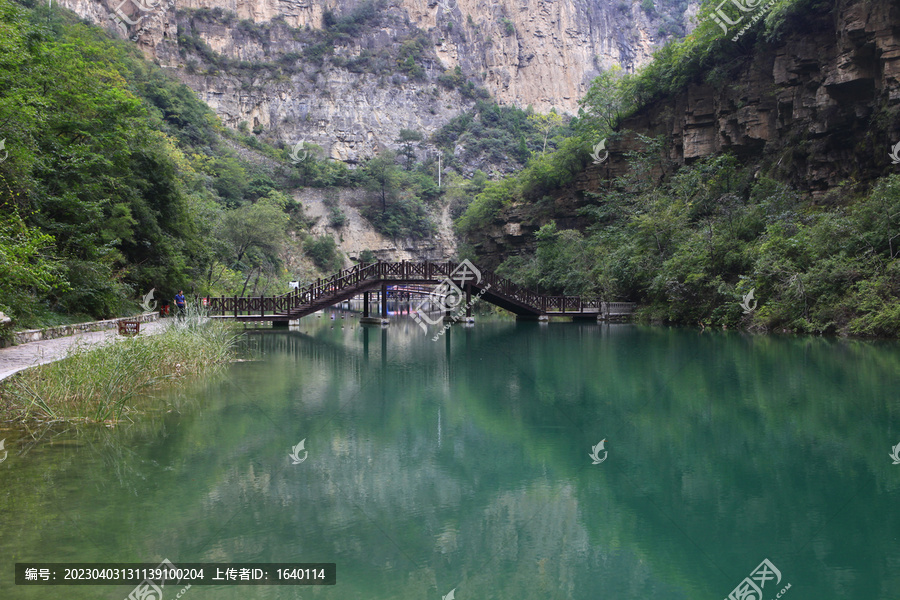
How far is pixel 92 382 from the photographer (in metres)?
8.35

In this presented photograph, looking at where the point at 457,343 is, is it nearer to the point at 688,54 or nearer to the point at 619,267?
the point at 619,267

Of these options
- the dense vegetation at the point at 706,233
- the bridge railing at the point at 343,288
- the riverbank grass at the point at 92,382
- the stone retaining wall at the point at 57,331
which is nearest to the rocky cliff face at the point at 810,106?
the dense vegetation at the point at 706,233

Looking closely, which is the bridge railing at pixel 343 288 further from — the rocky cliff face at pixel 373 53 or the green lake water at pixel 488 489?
the rocky cliff face at pixel 373 53

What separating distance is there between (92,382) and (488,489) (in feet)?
19.4

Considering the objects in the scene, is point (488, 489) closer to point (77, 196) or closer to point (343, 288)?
point (77, 196)

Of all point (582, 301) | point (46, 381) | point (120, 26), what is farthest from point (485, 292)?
point (120, 26)

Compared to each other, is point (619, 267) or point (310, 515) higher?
point (619, 267)

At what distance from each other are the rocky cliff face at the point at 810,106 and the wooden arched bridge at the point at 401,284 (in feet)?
32.9

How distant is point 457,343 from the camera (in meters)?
20.1

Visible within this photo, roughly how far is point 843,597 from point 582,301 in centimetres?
2957

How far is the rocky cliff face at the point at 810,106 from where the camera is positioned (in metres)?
22.1

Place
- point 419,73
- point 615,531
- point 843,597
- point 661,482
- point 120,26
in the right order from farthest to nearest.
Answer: point 419,73 < point 120,26 < point 661,482 < point 615,531 < point 843,597

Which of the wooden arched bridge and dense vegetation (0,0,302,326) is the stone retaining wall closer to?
dense vegetation (0,0,302,326)

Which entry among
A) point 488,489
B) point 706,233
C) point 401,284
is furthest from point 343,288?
point 488,489
